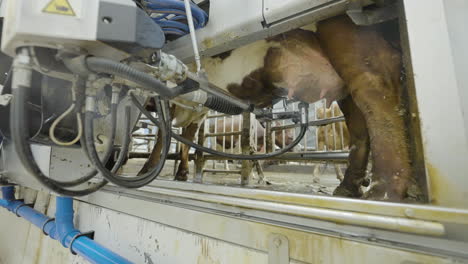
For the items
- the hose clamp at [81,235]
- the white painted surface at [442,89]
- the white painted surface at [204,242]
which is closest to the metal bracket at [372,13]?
the white painted surface at [442,89]

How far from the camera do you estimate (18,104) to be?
300mm

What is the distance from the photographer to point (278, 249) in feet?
1.33

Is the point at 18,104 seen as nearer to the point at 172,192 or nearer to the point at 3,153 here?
the point at 172,192

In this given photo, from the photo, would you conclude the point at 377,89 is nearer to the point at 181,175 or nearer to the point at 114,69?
the point at 114,69

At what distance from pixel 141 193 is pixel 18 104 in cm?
44

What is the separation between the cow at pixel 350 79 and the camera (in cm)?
52

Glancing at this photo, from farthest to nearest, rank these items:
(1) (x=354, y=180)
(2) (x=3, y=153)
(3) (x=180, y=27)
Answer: (2) (x=3, y=153)
(1) (x=354, y=180)
(3) (x=180, y=27)

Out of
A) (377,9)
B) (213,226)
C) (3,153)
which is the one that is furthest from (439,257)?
(3,153)

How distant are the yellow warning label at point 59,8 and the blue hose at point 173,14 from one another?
1.04ft

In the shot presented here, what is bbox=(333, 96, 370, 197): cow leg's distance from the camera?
0.76 metres

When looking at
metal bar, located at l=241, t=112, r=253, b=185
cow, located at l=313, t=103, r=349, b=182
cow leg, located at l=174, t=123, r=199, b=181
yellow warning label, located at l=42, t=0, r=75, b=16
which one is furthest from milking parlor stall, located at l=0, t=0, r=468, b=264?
cow, located at l=313, t=103, r=349, b=182

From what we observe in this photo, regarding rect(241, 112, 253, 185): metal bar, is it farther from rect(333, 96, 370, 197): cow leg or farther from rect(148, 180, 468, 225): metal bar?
rect(148, 180, 468, 225): metal bar

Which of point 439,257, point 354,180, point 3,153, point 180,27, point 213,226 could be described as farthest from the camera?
point 3,153

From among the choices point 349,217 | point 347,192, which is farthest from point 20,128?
point 347,192
